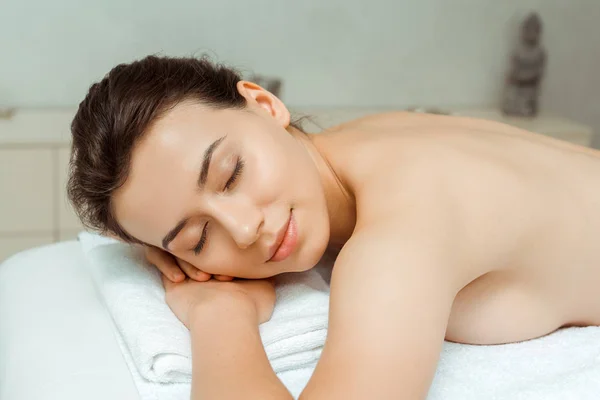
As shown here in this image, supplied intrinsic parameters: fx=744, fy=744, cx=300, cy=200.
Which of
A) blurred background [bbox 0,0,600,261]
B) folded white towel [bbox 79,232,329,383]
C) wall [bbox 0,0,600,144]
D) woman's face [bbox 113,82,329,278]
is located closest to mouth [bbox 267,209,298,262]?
woman's face [bbox 113,82,329,278]

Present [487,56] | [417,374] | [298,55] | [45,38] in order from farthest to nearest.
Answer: [487,56]
[298,55]
[45,38]
[417,374]

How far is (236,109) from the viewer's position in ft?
3.86

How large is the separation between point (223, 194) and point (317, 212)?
154 millimetres

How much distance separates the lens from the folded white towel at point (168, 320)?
103cm

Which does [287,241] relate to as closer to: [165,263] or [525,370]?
[165,263]

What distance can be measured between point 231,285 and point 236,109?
0.94 ft

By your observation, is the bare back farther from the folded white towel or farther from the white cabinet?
the white cabinet

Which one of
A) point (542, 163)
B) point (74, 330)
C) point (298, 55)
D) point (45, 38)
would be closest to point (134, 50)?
point (45, 38)

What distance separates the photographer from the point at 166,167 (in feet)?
3.51

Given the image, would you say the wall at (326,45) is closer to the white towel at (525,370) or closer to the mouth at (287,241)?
the mouth at (287,241)

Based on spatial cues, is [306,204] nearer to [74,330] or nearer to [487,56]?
[74,330]

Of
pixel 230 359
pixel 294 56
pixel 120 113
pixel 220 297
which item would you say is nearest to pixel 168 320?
pixel 220 297

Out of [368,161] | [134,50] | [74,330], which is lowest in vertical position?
[74,330]

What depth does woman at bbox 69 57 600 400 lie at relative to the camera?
3.05 feet
